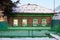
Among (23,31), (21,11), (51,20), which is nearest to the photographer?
(23,31)

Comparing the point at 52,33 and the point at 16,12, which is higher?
the point at 16,12

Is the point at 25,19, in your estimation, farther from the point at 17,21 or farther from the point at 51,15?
the point at 51,15

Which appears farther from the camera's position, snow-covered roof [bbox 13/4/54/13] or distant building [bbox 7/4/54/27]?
snow-covered roof [bbox 13/4/54/13]

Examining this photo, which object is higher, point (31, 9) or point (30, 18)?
point (31, 9)

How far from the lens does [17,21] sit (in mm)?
38406

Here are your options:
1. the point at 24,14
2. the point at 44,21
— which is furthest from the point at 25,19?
the point at 44,21

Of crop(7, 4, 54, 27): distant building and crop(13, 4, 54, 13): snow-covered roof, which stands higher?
crop(13, 4, 54, 13): snow-covered roof

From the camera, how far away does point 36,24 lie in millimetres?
38438

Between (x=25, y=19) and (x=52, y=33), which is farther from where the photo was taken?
(x=25, y=19)

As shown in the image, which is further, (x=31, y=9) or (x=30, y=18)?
(x=31, y=9)

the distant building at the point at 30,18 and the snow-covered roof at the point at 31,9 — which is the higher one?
the snow-covered roof at the point at 31,9

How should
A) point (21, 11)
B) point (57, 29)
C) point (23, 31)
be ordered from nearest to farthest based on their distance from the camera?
1. point (23, 31)
2. point (57, 29)
3. point (21, 11)

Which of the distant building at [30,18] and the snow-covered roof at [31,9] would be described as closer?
the distant building at [30,18]

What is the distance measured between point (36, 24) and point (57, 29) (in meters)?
16.6
